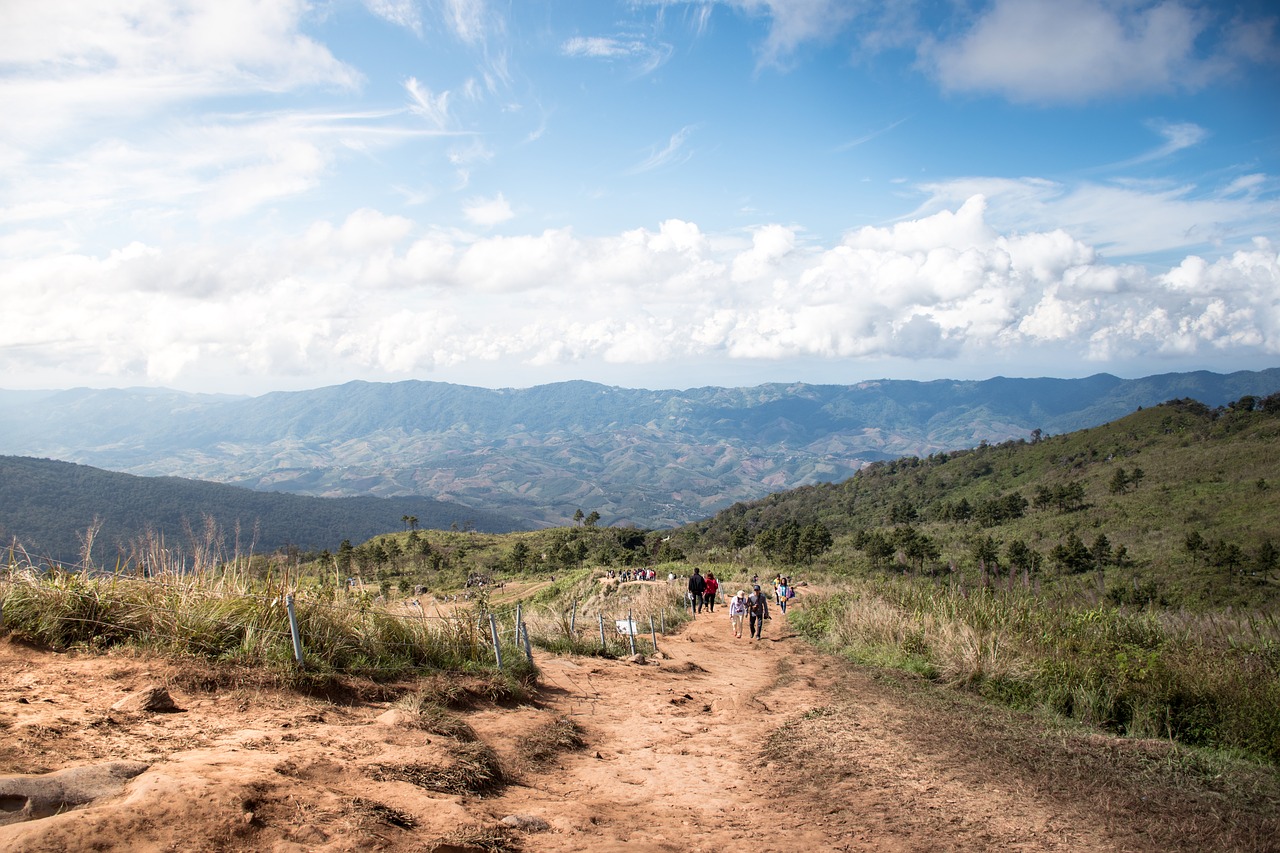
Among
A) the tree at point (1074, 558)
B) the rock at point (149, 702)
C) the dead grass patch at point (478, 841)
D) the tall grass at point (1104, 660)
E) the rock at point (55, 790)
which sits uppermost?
the rock at point (55, 790)

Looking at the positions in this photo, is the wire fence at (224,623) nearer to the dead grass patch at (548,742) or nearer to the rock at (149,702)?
the rock at (149,702)

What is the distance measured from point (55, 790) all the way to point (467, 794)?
2393 mm

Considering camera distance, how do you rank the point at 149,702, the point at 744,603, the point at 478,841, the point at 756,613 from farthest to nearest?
1. the point at 744,603
2. the point at 756,613
3. the point at 149,702
4. the point at 478,841

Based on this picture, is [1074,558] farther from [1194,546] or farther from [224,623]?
[224,623]

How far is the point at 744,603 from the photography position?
56.5ft

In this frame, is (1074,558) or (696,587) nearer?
(696,587)

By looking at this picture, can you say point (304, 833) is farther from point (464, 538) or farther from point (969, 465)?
point (969, 465)

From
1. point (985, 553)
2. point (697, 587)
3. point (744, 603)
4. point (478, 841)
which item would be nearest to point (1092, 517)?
point (985, 553)

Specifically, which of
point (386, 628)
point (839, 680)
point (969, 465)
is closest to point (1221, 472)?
point (969, 465)

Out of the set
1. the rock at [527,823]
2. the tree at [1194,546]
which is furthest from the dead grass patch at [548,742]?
the tree at [1194,546]

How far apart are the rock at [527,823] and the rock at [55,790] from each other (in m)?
2.25

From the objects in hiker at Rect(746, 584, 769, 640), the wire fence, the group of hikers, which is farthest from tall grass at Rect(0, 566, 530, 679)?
the group of hikers

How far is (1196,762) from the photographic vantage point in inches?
241

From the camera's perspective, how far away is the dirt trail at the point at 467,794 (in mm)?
Answer: 3686
